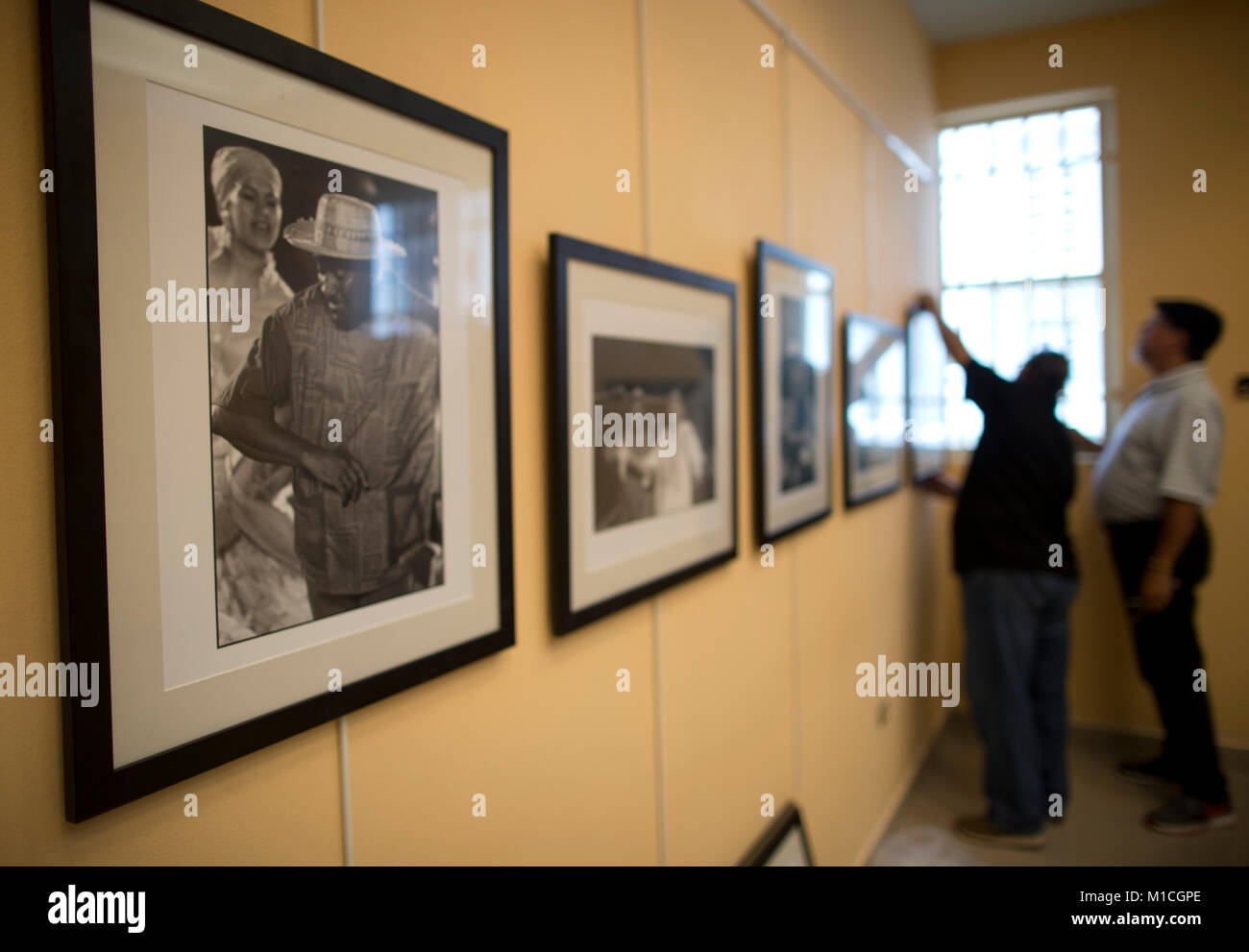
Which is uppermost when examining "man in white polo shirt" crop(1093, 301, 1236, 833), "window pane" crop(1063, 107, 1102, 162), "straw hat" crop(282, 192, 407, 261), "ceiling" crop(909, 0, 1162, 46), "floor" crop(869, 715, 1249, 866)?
"ceiling" crop(909, 0, 1162, 46)

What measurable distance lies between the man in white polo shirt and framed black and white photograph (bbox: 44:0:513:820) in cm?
334

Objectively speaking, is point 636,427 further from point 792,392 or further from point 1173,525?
point 1173,525

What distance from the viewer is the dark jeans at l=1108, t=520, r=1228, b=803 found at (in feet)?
11.2

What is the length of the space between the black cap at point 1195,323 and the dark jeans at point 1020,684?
1240mm

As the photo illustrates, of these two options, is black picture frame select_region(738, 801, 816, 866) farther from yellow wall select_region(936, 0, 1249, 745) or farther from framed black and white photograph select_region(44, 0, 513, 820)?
yellow wall select_region(936, 0, 1249, 745)

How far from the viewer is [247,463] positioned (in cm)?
89

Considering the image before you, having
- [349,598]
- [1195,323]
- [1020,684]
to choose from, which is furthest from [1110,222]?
[349,598]

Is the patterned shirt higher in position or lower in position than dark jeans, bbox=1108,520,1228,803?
higher

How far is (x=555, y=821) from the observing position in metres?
1.45

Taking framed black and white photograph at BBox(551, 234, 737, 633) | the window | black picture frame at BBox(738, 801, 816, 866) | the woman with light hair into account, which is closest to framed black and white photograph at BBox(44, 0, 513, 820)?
the woman with light hair

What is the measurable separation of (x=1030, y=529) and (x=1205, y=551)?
0.90 metres

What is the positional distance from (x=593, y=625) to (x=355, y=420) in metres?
0.72
